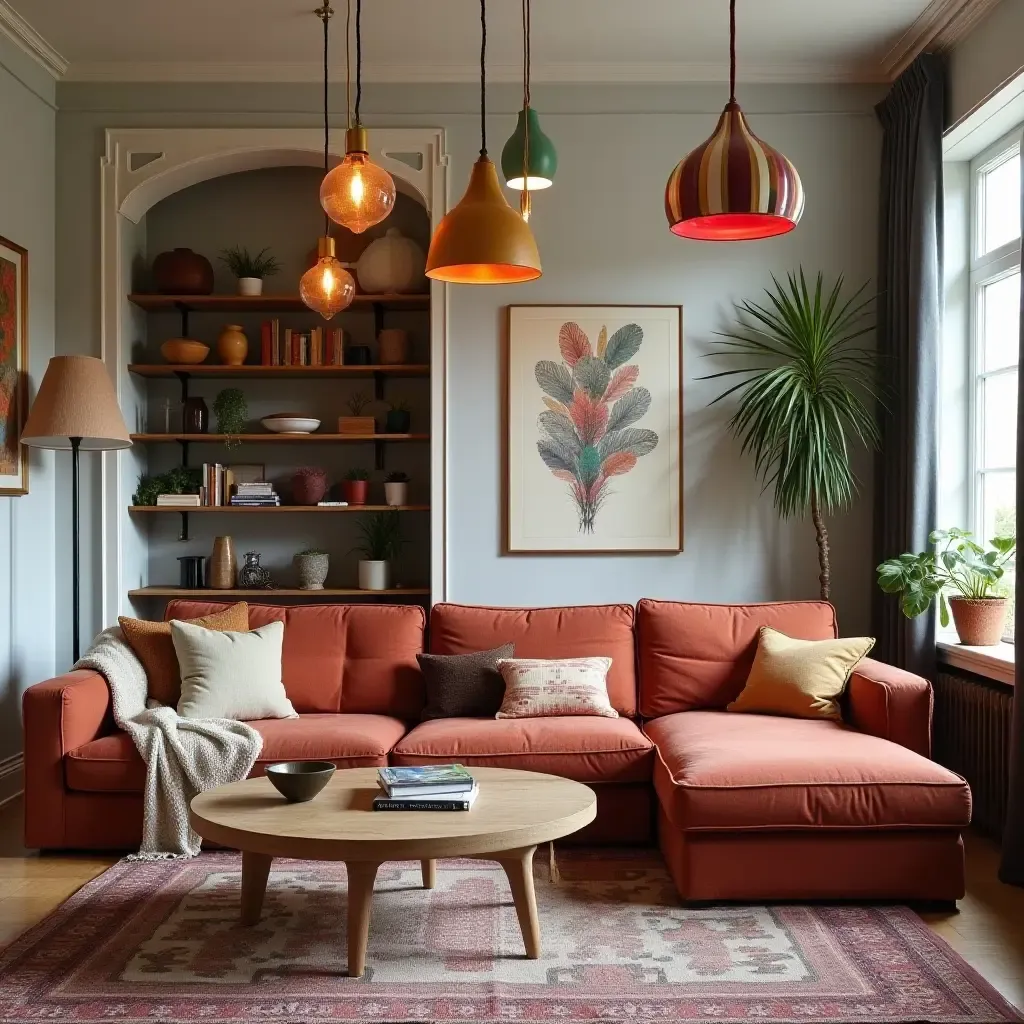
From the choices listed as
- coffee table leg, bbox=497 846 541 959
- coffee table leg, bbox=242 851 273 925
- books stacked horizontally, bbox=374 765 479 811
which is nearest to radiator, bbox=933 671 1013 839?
coffee table leg, bbox=497 846 541 959

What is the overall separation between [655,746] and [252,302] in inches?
112

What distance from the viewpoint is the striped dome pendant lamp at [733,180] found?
2.39 metres

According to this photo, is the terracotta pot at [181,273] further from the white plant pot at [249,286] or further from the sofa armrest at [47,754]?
the sofa armrest at [47,754]

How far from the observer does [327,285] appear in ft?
11.8

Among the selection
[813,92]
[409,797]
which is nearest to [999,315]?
[813,92]

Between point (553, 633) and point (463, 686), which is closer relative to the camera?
point (463, 686)

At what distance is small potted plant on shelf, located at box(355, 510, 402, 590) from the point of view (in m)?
5.33

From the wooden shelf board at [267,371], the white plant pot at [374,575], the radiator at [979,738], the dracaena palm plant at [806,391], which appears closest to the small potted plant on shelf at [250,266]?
the wooden shelf board at [267,371]

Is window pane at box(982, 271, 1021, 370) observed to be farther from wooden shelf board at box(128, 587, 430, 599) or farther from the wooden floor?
wooden shelf board at box(128, 587, 430, 599)

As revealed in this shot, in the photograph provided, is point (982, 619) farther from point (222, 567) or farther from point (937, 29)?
point (222, 567)

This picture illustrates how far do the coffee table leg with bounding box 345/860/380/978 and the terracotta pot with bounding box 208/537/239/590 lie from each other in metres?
2.75

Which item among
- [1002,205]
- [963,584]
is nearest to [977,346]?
[1002,205]

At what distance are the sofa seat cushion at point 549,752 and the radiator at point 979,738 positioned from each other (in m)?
1.28

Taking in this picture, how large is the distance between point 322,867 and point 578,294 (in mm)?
2790
